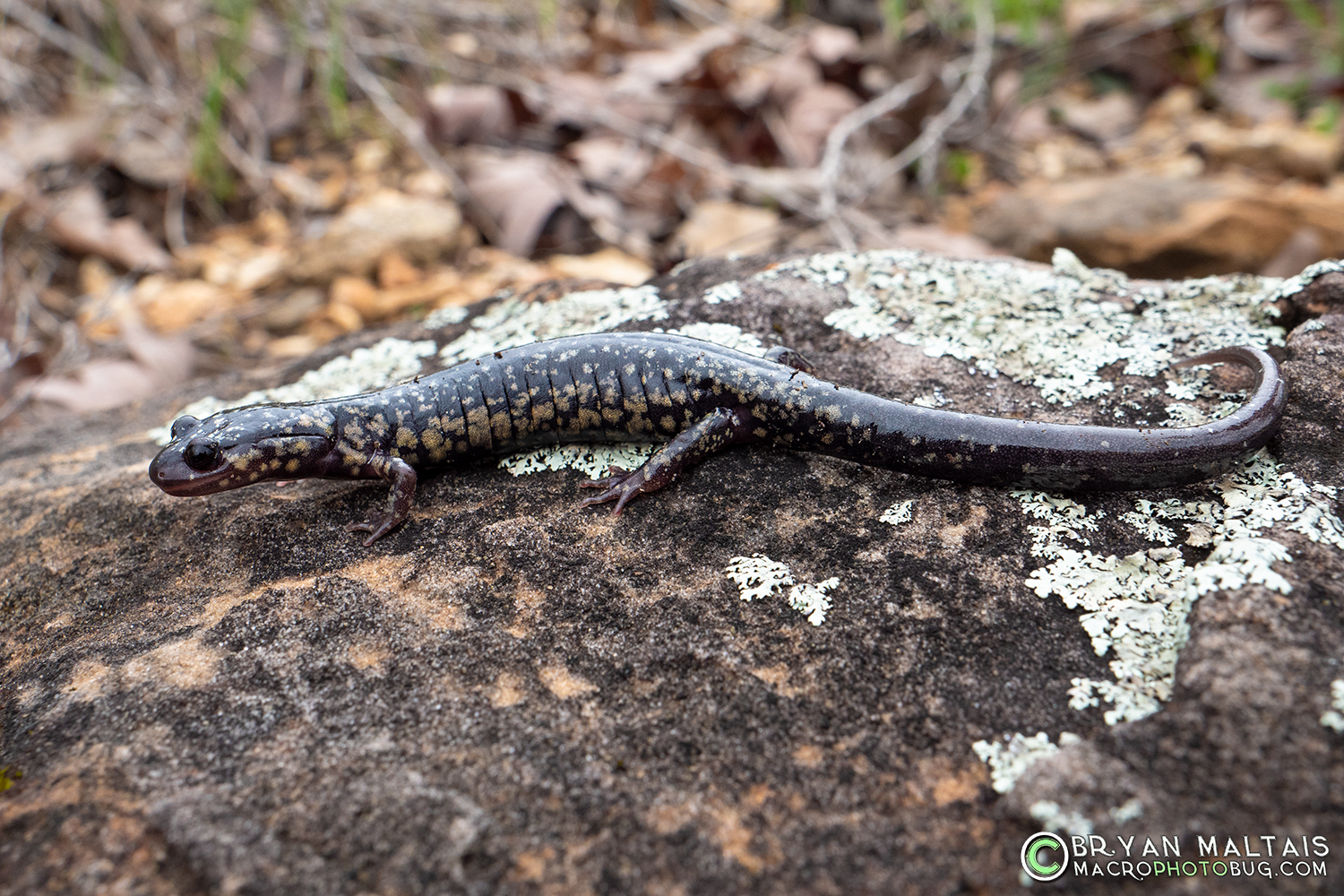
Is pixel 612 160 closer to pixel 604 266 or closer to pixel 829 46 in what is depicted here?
pixel 604 266

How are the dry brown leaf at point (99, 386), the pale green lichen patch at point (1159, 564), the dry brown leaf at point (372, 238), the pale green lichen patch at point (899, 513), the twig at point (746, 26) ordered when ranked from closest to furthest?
the pale green lichen patch at point (1159, 564) < the pale green lichen patch at point (899, 513) < the dry brown leaf at point (99, 386) < the dry brown leaf at point (372, 238) < the twig at point (746, 26)

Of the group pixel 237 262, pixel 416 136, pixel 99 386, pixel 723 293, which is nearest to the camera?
pixel 723 293

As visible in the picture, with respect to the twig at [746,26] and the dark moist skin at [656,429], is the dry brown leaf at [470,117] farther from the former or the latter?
the dark moist skin at [656,429]

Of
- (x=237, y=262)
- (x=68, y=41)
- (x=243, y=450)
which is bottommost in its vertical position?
(x=237, y=262)

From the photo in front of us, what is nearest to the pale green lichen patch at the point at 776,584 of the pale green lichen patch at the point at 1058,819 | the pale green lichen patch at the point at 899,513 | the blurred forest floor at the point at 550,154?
the pale green lichen patch at the point at 899,513

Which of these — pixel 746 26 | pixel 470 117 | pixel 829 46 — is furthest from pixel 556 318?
pixel 746 26

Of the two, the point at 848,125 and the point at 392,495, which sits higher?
the point at 848,125
